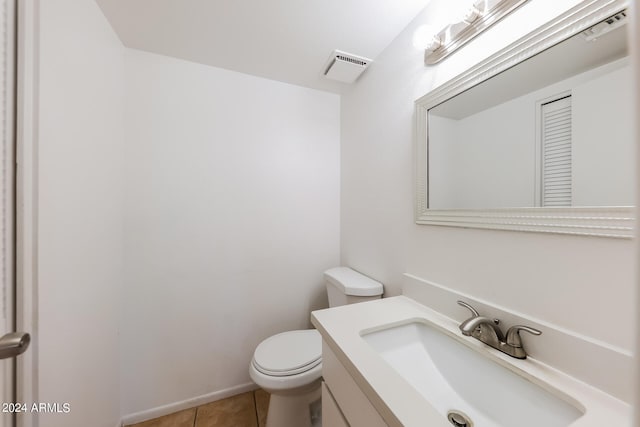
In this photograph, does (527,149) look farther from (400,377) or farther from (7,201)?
(7,201)

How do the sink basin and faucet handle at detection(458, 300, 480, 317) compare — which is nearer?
the sink basin

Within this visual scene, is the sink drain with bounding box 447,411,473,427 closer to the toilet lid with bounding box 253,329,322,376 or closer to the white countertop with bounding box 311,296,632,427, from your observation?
the white countertop with bounding box 311,296,632,427

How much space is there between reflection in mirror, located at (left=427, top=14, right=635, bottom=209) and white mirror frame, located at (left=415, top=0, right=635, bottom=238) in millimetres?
21

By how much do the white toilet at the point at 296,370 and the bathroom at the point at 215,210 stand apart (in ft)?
0.63

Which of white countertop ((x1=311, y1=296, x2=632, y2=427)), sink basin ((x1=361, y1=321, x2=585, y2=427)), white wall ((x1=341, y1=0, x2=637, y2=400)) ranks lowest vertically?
sink basin ((x1=361, y1=321, x2=585, y2=427))

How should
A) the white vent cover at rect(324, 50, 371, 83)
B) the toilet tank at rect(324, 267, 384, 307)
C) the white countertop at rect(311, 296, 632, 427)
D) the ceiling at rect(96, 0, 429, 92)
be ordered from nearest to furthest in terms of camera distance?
the white countertop at rect(311, 296, 632, 427) < the ceiling at rect(96, 0, 429, 92) < the toilet tank at rect(324, 267, 384, 307) < the white vent cover at rect(324, 50, 371, 83)

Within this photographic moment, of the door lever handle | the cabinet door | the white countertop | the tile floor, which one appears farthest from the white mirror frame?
the tile floor

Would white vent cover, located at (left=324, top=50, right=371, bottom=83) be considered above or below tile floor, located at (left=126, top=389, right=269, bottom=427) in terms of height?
above

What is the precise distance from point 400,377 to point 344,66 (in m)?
1.54

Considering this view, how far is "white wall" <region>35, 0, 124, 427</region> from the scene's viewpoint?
0.77m

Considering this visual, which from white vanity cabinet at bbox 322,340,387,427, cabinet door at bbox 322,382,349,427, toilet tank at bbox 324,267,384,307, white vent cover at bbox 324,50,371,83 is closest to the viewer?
white vanity cabinet at bbox 322,340,387,427

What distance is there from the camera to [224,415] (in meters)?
1.38

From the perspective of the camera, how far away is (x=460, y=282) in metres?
0.89

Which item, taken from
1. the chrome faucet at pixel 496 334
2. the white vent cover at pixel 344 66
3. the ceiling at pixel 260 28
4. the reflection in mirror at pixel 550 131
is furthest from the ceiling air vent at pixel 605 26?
the white vent cover at pixel 344 66
